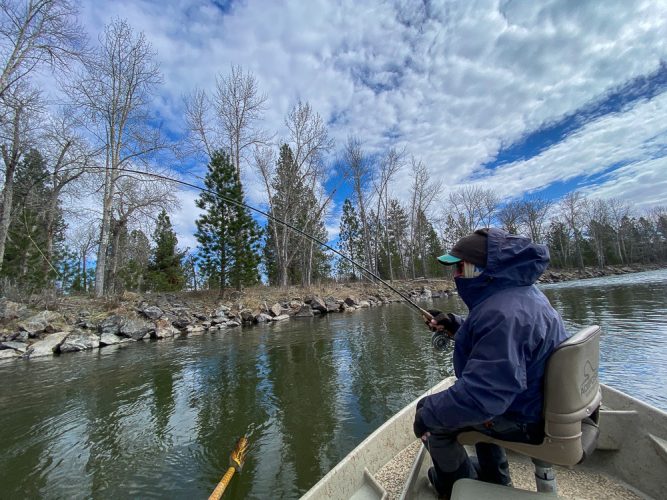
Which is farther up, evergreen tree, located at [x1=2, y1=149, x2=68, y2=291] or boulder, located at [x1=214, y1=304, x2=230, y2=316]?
evergreen tree, located at [x1=2, y1=149, x2=68, y2=291]

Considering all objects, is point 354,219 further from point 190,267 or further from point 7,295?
point 7,295

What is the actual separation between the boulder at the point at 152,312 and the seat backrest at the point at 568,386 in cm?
1730

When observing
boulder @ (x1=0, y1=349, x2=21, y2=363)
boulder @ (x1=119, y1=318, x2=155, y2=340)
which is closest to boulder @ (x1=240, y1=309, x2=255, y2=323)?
boulder @ (x1=119, y1=318, x2=155, y2=340)

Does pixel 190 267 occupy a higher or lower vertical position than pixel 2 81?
lower

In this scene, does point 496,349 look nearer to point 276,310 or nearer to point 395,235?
point 276,310

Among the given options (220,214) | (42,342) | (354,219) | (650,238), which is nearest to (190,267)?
(220,214)

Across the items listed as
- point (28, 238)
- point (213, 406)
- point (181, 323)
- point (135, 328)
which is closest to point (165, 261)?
point (28, 238)

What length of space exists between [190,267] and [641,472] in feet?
143

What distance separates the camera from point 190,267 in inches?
1619

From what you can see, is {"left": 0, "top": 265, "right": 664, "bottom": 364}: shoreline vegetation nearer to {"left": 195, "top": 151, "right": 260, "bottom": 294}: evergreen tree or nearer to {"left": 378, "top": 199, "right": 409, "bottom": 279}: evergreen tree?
{"left": 195, "top": 151, "right": 260, "bottom": 294}: evergreen tree

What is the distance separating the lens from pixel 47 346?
11352 millimetres

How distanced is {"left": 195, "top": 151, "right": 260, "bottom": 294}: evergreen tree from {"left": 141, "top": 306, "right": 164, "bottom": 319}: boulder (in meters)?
6.21

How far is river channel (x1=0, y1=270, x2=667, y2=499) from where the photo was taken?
12.3ft

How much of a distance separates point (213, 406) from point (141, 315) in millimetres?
12363
